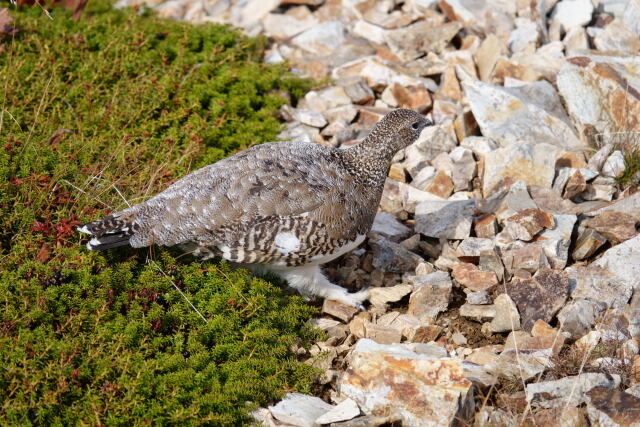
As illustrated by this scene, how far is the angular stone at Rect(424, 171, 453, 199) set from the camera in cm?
699

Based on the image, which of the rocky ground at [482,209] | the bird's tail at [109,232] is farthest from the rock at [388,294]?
the bird's tail at [109,232]

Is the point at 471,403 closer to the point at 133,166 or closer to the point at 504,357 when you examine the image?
the point at 504,357

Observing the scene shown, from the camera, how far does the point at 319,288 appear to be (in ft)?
19.2

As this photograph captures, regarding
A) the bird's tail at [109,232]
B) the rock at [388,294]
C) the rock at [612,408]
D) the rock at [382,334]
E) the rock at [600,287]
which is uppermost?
the bird's tail at [109,232]

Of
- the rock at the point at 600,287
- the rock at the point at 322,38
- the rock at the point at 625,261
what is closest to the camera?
the rock at the point at 600,287

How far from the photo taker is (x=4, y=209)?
539 centimetres

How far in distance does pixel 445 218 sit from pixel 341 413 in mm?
2428

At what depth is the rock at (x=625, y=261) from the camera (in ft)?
18.1

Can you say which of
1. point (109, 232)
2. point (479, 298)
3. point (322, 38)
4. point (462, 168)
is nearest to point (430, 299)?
point (479, 298)

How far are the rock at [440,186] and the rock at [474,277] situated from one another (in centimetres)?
120

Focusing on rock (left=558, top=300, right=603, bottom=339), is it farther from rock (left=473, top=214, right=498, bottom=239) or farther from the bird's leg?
the bird's leg

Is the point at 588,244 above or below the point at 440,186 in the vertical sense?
Answer: above

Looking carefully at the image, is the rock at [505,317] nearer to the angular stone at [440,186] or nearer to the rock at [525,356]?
the rock at [525,356]

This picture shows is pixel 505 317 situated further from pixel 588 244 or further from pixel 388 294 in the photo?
pixel 588 244
